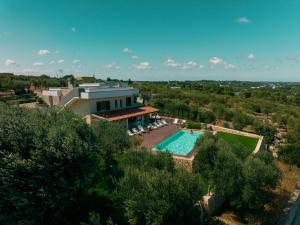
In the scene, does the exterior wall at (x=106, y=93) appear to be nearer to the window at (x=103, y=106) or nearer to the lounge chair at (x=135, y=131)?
the window at (x=103, y=106)

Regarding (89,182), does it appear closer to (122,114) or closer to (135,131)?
(135,131)

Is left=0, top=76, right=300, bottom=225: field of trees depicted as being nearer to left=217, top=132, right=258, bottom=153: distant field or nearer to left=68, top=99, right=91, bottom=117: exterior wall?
left=217, top=132, right=258, bottom=153: distant field

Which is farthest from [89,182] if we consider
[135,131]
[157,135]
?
[157,135]

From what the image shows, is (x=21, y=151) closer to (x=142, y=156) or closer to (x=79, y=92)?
(x=142, y=156)

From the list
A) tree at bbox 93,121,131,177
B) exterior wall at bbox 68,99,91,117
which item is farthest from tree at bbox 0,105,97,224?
exterior wall at bbox 68,99,91,117

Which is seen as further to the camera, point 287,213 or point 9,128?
point 287,213

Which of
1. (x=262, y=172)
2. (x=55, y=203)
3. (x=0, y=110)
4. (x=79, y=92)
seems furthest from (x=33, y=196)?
(x=79, y=92)

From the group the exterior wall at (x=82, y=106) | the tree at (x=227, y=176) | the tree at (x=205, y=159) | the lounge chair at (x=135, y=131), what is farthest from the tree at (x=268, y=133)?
the exterior wall at (x=82, y=106)
